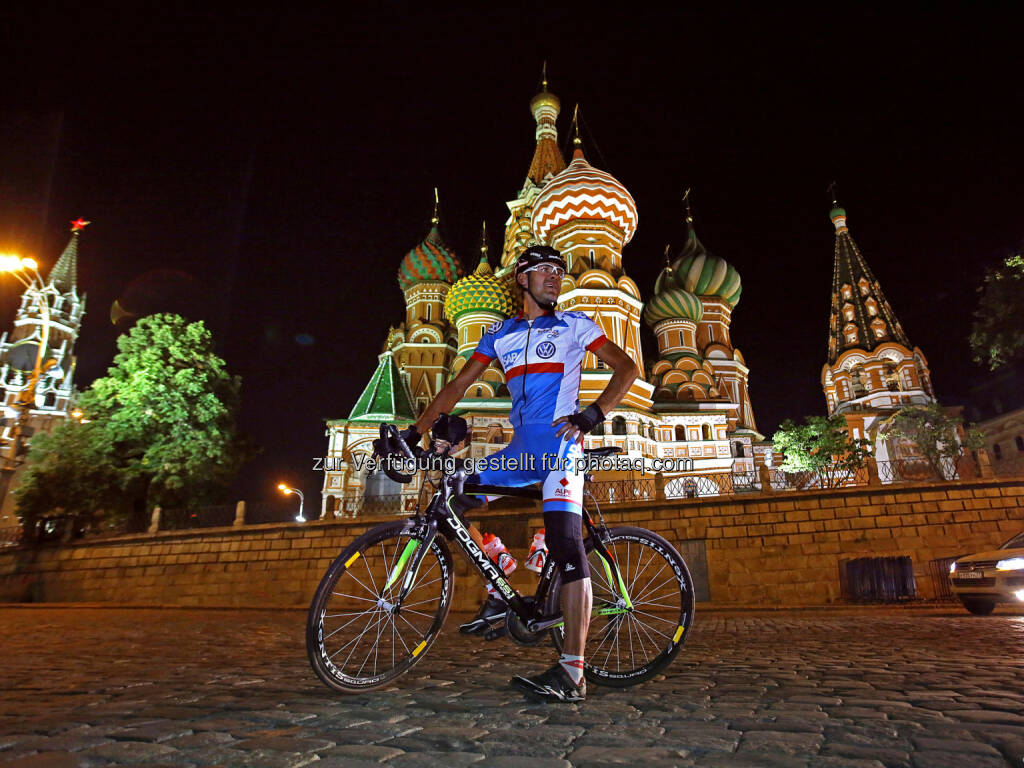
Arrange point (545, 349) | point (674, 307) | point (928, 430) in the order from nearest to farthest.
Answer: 1. point (545, 349)
2. point (928, 430)
3. point (674, 307)

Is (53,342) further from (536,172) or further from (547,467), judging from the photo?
(547,467)

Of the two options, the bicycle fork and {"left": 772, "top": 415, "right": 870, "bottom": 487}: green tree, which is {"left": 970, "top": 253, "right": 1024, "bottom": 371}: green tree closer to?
{"left": 772, "top": 415, "right": 870, "bottom": 487}: green tree

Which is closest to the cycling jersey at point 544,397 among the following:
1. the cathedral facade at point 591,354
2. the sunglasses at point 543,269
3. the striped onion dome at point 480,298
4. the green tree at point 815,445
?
the sunglasses at point 543,269

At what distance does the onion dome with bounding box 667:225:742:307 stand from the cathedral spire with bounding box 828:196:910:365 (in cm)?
928

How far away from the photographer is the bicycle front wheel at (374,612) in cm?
285

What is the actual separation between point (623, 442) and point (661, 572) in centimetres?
2475

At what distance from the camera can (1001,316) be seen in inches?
597

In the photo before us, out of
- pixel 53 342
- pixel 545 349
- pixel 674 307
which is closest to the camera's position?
pixel 545 349

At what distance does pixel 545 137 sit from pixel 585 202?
16.3 metres

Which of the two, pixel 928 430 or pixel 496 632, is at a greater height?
pixel 928 430

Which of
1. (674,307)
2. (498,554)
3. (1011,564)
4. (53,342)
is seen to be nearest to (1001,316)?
(1011,564)

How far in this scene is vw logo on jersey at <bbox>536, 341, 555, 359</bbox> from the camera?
327 cm

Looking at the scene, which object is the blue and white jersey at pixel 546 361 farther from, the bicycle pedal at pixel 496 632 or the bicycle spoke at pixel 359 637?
the bicycle spoke at pixel 359 637

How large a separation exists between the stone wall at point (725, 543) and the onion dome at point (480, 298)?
21.2 meters
